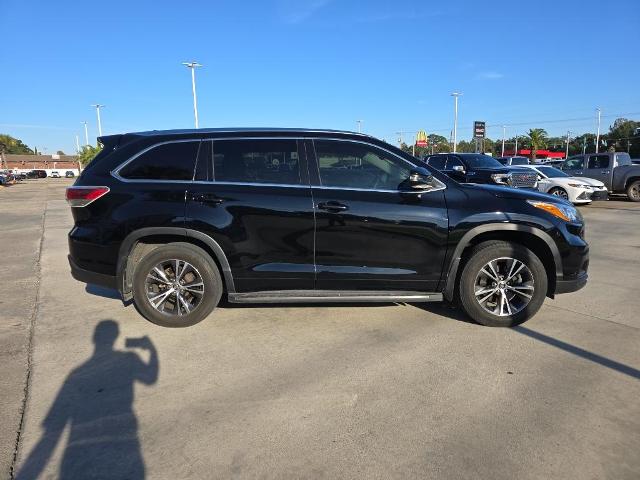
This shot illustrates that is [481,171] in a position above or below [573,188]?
above

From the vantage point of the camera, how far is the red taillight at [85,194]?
4363mm

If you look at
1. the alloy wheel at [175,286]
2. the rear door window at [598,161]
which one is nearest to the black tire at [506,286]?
the alloy wheel at [175,286]

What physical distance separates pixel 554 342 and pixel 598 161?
17683 mm

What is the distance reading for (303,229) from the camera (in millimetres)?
4266

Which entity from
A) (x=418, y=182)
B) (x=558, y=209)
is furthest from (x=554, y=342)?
(x=418, y=182)

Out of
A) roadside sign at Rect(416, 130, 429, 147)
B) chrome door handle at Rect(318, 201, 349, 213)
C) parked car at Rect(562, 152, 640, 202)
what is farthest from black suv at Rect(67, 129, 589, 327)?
roadside sign at Rect(416, 130, 429, 147)

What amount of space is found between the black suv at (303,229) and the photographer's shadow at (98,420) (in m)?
0.85

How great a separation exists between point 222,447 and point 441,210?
2.78m

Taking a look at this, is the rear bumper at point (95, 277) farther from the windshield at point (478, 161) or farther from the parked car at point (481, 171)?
the windshield at point (478, 161)

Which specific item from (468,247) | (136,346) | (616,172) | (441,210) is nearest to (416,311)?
(468,247)

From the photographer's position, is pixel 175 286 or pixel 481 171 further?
pixel 481 171

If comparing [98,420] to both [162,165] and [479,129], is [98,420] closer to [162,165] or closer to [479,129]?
[162,165]

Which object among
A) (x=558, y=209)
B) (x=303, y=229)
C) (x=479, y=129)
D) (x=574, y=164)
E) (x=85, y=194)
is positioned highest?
(x=479, y=129)

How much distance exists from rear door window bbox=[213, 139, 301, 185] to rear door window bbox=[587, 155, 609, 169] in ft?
60.0
